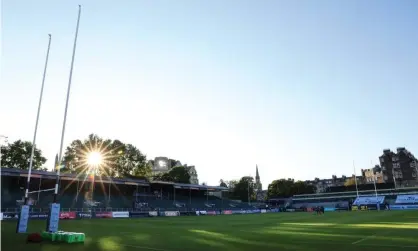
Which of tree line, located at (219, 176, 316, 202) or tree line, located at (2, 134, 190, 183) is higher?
tree line, located at (2, 134, 190, 183)

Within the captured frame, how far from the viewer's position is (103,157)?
102875 millimetres

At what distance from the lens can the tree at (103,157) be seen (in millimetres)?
100500

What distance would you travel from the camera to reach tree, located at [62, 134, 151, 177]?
10050 centimetres

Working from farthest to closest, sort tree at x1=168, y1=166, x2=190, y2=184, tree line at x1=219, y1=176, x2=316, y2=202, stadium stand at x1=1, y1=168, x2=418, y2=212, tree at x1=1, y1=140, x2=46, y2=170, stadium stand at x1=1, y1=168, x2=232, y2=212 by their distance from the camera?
tree line at x1=219, y1=176, x2=316, y2=202 < tree at x1=168, y1=166, x2=190, y2=184 < tree at x1=1, y1=140, x2=46, y2=170 < stadium stand at x1=1, y1=168, x2=418, y2=212 < stadium stand at x1=1, y1=168, x2=232, y2=212

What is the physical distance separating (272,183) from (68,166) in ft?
311

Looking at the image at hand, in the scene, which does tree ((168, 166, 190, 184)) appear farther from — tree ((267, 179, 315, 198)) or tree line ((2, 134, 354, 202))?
tree ((267, 179, 315, 198))

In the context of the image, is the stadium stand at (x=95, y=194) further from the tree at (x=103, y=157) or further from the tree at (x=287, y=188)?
the tree at (x=287, y=188)

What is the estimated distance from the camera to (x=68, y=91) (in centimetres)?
2312

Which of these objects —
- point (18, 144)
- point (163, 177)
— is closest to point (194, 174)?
point (163, 177)

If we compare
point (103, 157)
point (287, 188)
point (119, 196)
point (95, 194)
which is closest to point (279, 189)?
point (287, 188)

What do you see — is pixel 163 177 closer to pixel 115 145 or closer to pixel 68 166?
pixel 115 145

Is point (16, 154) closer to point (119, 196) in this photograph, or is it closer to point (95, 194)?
point (95, 194)

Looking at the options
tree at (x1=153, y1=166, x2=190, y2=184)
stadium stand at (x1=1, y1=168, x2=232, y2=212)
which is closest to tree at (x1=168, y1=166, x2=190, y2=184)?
tree at (x1=153, y1=166, x2=190, y2=184)

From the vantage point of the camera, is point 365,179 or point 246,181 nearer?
point 246,181
